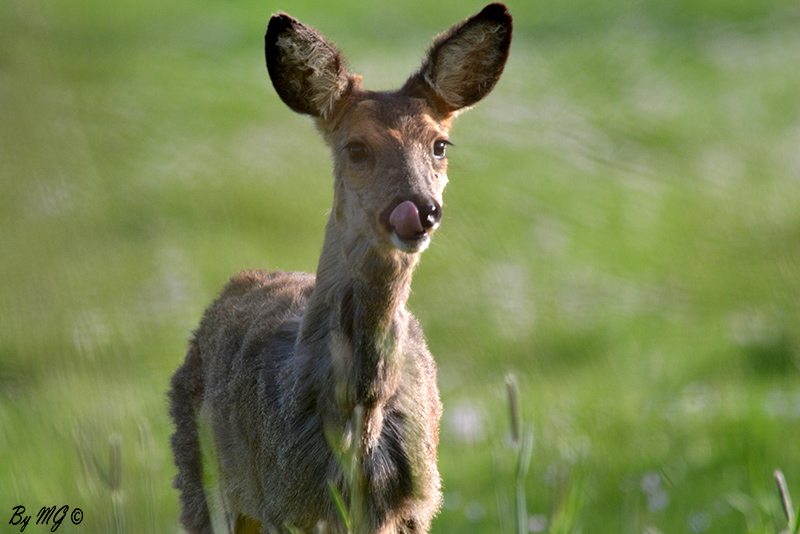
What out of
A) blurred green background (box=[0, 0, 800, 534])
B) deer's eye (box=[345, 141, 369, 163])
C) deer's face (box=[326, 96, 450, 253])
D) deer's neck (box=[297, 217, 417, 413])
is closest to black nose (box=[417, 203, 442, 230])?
deer's face (box=[326, 96, 450, 253])

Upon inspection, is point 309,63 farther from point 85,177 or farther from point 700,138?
point 700,138

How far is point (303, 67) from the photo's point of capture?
200 inches

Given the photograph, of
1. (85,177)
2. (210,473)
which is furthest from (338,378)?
(85,177)

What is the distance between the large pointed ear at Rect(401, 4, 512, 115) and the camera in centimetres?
524

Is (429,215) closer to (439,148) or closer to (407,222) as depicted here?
(407,222)

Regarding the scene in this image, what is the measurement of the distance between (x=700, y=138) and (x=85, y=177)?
1271 centimetres

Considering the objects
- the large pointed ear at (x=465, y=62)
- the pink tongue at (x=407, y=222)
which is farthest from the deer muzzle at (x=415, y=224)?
the large pointed ear at (x=465, y=62)

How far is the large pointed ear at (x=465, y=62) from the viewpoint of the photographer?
5.24 meters

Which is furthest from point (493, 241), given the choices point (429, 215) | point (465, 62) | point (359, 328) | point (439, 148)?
point (429, 215)

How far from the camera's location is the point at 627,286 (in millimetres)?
13680

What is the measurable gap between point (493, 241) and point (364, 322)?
9262 millimetres

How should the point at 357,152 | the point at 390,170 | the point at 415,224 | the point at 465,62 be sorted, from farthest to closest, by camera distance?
the point at 465,62 < the point at 357,152 < the point at 390,170 < the point at 415,224

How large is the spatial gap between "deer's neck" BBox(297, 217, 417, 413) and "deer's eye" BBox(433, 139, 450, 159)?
1.78ft

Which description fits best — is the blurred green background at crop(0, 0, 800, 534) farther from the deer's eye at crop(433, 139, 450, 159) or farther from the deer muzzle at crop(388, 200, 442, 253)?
the deer's eye at crop(433, 139, 450, 159)
